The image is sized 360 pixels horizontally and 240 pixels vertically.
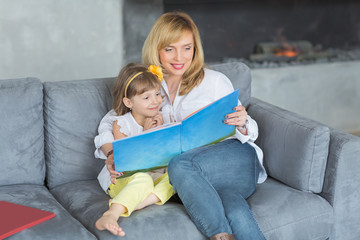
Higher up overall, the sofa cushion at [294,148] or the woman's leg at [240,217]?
the sofa cushion at [294,148]

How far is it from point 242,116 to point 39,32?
1.59 metres

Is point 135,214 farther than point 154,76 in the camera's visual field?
No

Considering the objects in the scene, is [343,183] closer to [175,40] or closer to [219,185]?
[219,185]

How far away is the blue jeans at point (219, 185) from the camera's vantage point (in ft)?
5.56

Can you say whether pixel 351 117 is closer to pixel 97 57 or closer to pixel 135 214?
pixel 97 57

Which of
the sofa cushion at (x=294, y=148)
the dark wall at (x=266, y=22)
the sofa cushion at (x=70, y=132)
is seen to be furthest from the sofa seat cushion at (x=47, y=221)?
the dark wall at (x=266, y=22)

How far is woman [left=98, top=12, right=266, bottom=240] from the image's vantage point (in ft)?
5.60

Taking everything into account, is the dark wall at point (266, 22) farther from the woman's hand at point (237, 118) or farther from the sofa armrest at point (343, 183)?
the sofa armrest at point (343, 183)

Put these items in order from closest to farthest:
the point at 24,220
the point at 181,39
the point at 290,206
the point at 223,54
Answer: the point at 24,220 → the point at 290,206 → the point at 181,39 → the point at 223,54

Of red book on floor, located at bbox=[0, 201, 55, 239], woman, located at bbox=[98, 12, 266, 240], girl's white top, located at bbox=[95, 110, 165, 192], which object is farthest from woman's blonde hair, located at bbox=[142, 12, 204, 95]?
red book on floor, located at bbox=[0, 201, 55, 239]

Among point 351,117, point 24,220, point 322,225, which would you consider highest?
point 24,220

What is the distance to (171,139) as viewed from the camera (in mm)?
1826

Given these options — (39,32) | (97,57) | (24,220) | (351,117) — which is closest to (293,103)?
(351,117)

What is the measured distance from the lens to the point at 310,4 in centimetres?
394
